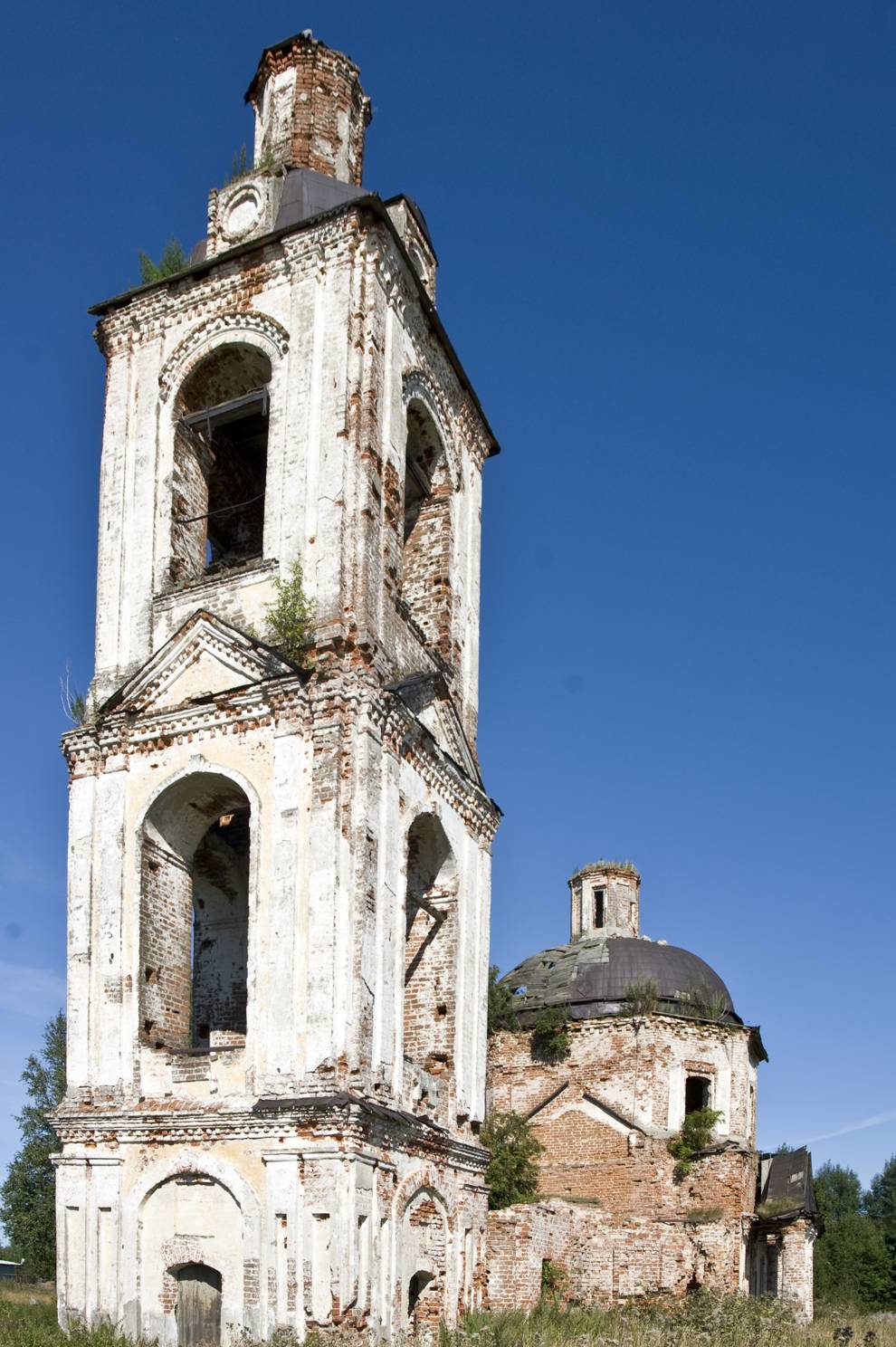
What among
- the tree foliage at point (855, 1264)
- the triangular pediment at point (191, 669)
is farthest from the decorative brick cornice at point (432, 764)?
the tree foliage at point (855, 1264)

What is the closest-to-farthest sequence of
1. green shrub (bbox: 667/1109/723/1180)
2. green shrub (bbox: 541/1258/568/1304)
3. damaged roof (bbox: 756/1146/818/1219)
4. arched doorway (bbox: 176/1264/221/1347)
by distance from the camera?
arched doorway (bbox: 176/1264/221/1347) < green shrub (bbox: 541/1258/568/1304) < green shrub (bbox: 667/1109/723/1180) < damaged roof (bbox: 756/1146/818/1219)

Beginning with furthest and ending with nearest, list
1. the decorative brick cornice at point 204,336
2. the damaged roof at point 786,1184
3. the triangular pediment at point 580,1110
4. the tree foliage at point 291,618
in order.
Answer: the damaged roof at point 786,1184 < the triangular pediment at point 580,1110 < the decorative brick cornice at point 204,336 < the tree foliage at point 291,618

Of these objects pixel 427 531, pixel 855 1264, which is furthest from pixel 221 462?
pixel 855 1264

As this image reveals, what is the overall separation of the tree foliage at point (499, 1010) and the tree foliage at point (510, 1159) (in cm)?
173

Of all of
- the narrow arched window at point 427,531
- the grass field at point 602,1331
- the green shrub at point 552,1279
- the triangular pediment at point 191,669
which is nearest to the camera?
the grass field at point 602,1331

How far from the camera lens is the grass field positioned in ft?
35.5

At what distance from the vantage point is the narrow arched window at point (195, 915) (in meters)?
12.4

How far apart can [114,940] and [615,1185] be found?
44.1 ft

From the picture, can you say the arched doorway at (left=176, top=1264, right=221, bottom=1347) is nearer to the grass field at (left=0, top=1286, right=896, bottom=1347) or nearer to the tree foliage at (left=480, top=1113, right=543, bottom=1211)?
the grass field at (left=0, top=1286, right=896, bottom=1347)

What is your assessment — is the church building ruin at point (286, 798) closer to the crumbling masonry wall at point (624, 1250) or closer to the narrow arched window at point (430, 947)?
the narrow arched window at point (430, 947)

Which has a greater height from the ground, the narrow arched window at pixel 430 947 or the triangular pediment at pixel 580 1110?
the narrow arched window at pixel 430 947

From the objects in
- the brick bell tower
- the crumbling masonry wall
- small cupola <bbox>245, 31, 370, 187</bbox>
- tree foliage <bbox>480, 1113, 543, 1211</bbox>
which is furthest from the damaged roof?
small cupola <bbox>245, 31, 370, 187</bbox>

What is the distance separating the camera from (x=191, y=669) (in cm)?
1286

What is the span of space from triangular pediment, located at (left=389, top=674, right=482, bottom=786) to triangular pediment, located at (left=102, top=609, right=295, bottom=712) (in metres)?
1.61
